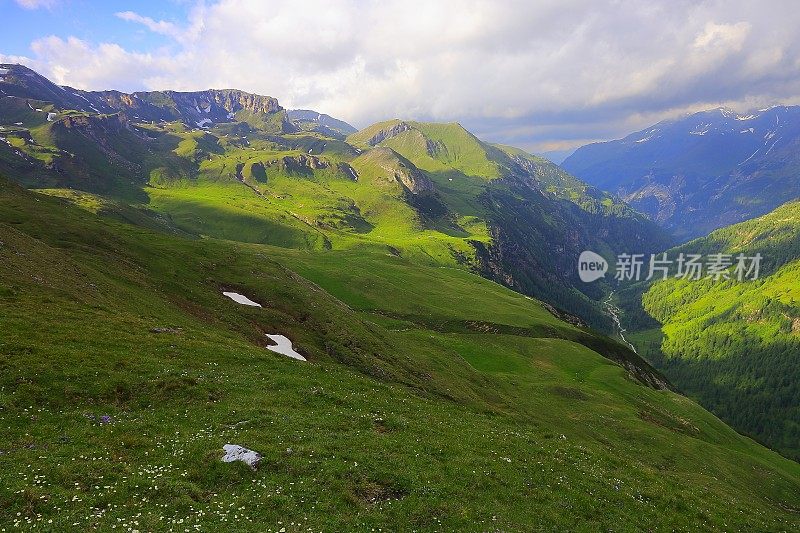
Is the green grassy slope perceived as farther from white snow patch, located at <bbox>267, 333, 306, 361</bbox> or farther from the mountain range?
white snow patch, located at <bbox>267, 333, 306, 361</bbox>

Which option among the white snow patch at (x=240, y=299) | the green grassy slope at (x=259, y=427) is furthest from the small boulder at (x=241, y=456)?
the white snow patch at (x=240, y=299)

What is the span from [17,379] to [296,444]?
16.6 metres

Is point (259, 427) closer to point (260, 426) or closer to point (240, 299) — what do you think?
point (260, 426)

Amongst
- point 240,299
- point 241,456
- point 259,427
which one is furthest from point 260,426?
point 240,299

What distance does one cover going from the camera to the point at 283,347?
52.5 m

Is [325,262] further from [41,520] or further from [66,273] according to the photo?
[41,520]

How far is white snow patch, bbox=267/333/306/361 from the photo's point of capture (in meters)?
50.7

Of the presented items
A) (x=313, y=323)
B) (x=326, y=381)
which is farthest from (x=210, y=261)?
(x=326, y=381)

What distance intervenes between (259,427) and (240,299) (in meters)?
37.9

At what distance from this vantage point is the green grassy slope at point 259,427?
20.1 metres

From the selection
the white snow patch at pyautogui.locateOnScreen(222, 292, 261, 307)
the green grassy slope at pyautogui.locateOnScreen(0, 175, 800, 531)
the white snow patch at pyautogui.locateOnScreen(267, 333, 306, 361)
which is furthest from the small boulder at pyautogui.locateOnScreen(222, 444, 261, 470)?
the white snow patch at pyautogui.locateOnScreen(222, 292, 261, 307)

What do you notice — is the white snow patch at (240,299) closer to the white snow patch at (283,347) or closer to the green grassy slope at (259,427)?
the green grassy slope at (259,427)

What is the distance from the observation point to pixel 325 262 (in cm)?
15525

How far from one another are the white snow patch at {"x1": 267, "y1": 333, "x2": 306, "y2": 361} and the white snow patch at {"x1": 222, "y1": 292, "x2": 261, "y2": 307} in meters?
8.34
